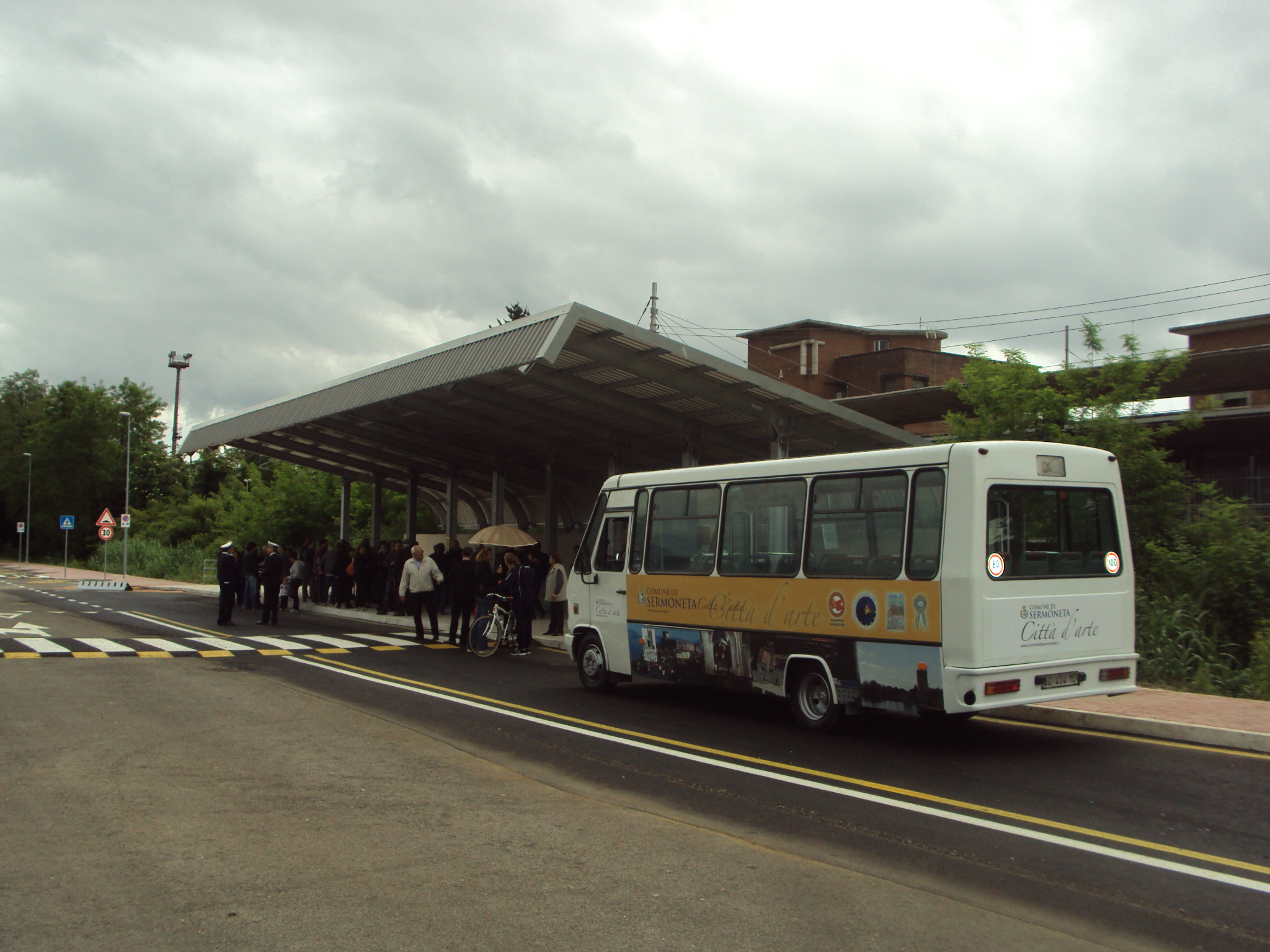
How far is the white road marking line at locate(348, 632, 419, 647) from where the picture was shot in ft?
63.6

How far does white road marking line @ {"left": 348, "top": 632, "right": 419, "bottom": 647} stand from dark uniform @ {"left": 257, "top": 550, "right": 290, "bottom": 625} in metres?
3.19

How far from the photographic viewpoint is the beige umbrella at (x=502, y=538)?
22.8m

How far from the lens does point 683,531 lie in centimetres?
1170

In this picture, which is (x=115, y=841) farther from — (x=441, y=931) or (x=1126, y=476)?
(x=1126, y=476)

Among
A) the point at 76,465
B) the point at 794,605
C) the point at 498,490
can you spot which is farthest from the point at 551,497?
the point at 76,465

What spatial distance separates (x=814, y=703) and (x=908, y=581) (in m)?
1.81

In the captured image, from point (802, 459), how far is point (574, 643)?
4586mm

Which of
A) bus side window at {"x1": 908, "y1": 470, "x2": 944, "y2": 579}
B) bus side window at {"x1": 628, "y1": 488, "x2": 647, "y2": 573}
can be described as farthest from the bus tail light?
bus side window at {"x1": 628, "y1": 488, "x2": 647, "y2": 573}

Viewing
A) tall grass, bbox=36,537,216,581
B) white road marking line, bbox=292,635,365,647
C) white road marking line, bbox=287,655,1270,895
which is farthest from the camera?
tall grass, bbox=36,537,216,581

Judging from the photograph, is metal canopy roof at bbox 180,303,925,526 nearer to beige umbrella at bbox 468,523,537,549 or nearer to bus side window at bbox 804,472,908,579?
beige umbrella at bbox 468,523,537,549

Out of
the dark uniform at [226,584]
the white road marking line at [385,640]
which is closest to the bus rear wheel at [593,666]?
the white road marking line at [385,640]

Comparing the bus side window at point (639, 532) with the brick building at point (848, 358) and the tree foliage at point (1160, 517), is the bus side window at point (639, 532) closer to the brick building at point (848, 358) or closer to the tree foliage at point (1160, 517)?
the tree foliage at point (1160, 517)

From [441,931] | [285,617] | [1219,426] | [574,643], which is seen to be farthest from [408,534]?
[441,931]

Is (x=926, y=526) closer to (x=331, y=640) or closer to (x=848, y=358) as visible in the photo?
(x=331, y=640)
